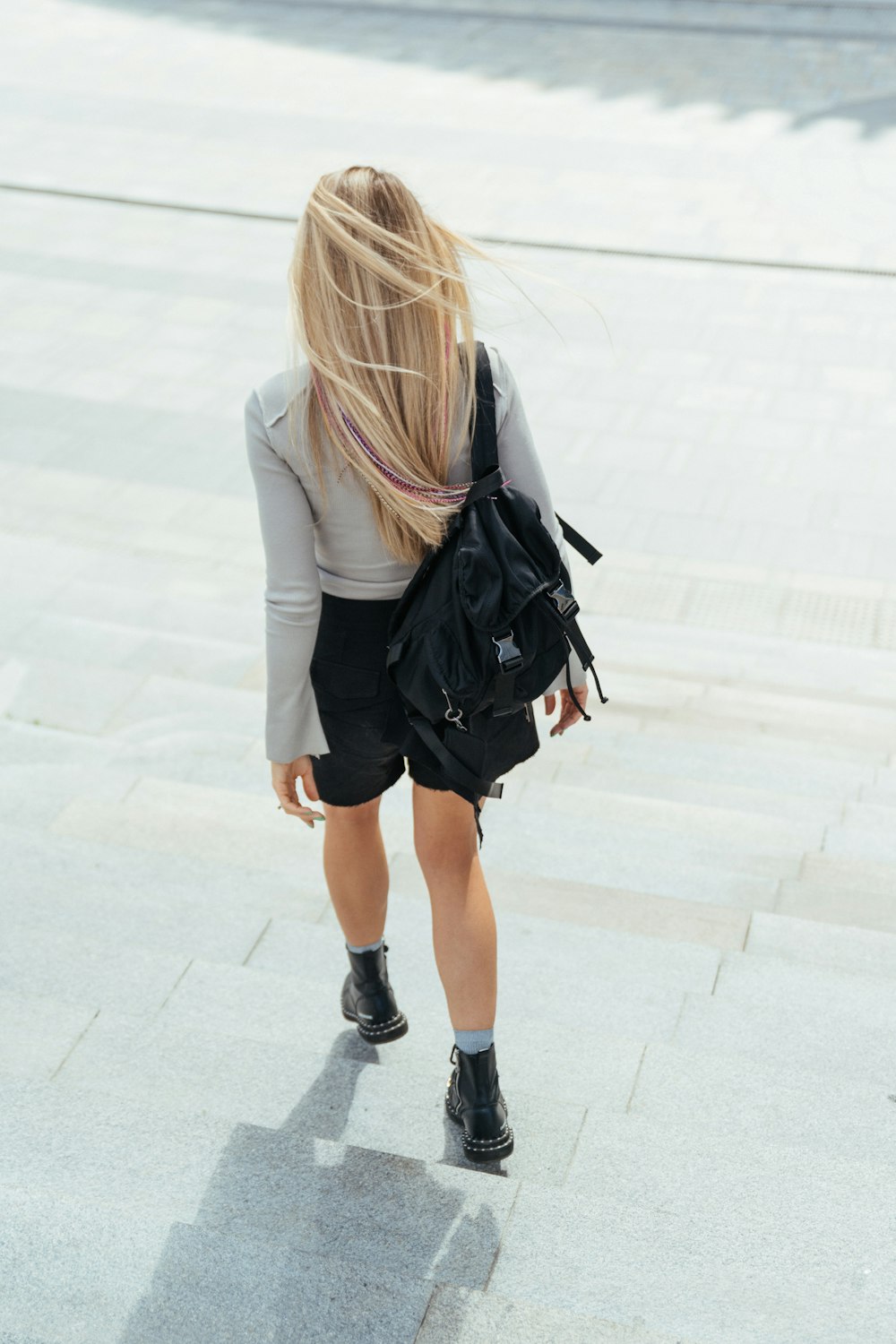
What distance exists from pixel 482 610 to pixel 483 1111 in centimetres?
91

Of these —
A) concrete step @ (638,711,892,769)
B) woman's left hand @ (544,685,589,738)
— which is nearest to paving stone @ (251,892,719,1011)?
woman's left hand @ (544,685,589,738)

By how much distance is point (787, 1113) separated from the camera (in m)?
2.34

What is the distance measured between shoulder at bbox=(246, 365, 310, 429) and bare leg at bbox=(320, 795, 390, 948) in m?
0.75

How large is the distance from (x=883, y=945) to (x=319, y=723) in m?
1.49

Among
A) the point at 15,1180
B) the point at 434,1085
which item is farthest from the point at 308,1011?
the point at 15,1180

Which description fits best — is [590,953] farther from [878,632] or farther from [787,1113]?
[878,632]

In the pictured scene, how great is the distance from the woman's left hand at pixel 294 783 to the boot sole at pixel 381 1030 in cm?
51

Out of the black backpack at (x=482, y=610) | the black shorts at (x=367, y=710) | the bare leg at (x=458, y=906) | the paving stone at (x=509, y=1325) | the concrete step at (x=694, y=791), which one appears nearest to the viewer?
the paving stone at (x=509, y=1325)

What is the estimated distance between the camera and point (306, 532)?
80.1 inches

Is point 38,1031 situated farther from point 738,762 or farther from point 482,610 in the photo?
point 738,762

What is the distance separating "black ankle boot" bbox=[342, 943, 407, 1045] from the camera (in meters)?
2.59

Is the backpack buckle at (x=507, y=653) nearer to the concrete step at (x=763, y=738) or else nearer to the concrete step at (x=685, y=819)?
the concrete step at (x=685, y=819)

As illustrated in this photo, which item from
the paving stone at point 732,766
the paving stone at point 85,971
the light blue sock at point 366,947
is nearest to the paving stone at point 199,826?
the paving stone at point 85,971

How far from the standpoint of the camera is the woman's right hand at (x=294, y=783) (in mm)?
2256
